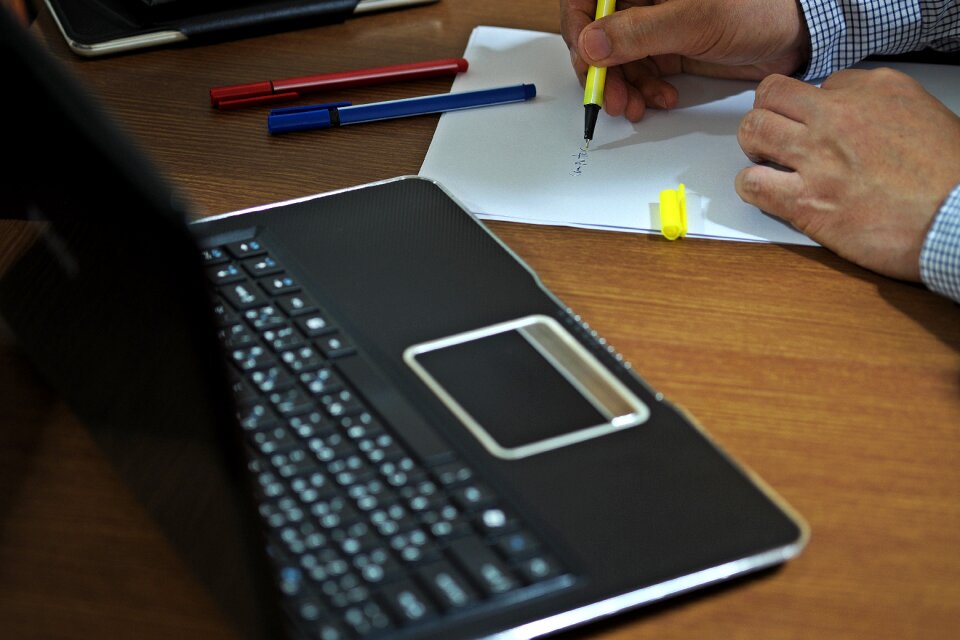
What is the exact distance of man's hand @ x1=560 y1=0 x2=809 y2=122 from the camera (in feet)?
2.77

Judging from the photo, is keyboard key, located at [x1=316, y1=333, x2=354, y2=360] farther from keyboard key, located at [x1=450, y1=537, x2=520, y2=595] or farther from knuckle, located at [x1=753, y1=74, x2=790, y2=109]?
knuckle, located at [x1=753, y1=74, x2=790, y2=109]

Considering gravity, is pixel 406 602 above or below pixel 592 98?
below

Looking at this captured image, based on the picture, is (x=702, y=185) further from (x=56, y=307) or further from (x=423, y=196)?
(x=56, y=307)

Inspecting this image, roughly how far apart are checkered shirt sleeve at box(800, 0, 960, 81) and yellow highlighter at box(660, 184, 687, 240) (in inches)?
10.0

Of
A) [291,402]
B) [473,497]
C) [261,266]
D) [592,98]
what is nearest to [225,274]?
[261,266]

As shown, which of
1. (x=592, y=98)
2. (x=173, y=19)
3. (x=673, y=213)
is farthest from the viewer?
(x=173, y=19)

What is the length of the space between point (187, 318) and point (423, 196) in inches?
15.5

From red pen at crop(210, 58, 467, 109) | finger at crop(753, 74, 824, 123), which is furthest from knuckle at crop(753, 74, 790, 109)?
red pen at crop(210, 58, 467, 109)

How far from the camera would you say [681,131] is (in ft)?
2.74

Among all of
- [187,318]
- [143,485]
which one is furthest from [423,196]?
[187,318]

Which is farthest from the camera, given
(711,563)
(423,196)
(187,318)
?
(423,196)

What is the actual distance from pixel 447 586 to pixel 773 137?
0.47m

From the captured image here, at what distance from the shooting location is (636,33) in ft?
2.77

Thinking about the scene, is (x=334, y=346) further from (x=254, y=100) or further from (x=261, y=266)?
(x=254, y=100)
